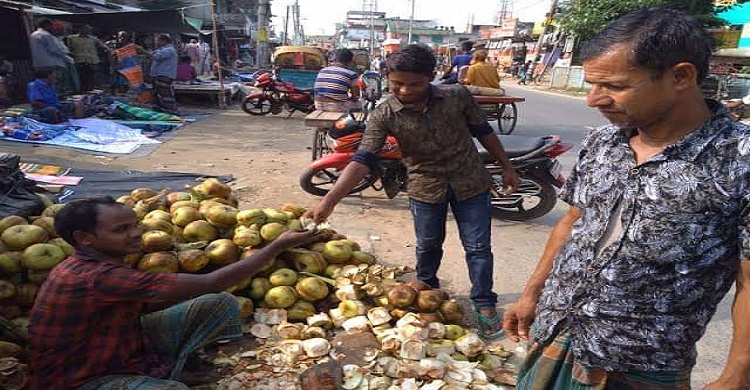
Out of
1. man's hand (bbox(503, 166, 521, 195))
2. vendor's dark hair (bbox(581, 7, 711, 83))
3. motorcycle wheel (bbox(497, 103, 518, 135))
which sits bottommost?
motorcycle wheel (bbox(497, 103, 518, 135))

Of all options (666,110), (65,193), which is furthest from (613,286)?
(65,193)

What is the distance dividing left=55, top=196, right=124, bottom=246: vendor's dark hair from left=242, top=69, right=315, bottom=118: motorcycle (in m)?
10.3

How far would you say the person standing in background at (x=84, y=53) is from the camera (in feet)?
39.7

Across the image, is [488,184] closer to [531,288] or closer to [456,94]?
[456,94]

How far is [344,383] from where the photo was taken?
100.0 inches

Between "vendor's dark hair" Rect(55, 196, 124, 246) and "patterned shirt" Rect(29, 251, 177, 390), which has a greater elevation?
"vendor's dark hair" Rect(55, 196, 124, 246)

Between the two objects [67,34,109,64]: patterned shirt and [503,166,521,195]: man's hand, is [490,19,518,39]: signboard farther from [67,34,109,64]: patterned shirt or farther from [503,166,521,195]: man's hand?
[503,166,521,195]: man's hand

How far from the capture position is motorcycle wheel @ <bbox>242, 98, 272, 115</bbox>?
1212 cm

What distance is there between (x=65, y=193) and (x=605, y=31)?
221 inches

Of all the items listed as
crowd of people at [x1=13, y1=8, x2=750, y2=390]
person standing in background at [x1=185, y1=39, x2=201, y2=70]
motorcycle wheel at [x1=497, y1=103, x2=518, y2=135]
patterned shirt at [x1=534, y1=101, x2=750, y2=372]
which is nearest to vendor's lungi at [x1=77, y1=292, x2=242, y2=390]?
crowd of people at [x1=13, y1=8, x2=750, y2=390]

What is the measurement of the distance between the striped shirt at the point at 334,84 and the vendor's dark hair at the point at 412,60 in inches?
218

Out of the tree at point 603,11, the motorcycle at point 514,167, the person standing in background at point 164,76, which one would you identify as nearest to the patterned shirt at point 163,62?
the person standing in background at point 164,76

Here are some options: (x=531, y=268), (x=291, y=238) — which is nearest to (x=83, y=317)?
(x=291, y=238)

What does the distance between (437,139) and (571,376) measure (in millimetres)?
1686
